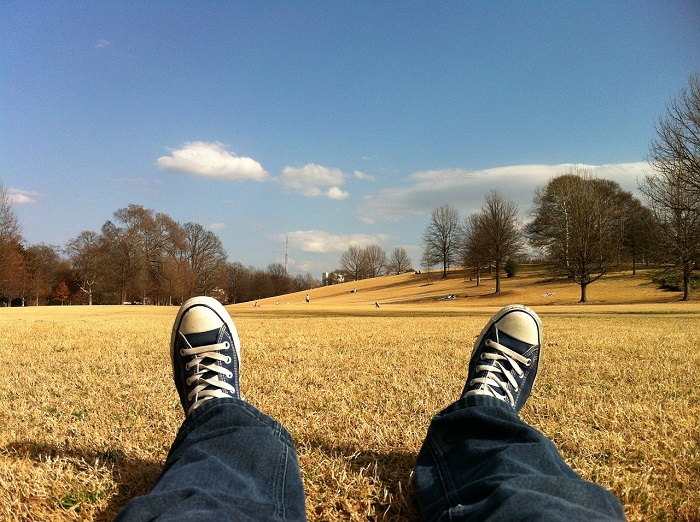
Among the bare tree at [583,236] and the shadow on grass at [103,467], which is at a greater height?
the bare tree at [583,236]

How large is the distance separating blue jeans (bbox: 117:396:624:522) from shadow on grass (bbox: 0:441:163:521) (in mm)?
381

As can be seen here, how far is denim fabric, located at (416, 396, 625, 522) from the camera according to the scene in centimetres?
127

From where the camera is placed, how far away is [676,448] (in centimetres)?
227

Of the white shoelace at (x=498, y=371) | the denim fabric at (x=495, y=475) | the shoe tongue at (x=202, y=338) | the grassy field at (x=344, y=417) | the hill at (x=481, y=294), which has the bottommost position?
the hill at (x=481, y=294)

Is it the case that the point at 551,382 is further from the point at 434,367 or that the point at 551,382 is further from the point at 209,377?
the point at 209,377

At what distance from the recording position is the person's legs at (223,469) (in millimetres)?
1271

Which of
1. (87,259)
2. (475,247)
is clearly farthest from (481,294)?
(87,259)

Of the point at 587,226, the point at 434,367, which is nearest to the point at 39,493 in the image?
the point at 434,367

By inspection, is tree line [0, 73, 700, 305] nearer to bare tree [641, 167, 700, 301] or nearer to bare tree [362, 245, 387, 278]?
bare tree [641, 167, 700, 301]

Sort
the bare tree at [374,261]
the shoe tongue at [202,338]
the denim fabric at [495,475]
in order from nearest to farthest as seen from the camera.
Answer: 1. the denim fabric at [495,475]
2. the shoe tongue at [202,338]
3. the bare tree at [374,261]

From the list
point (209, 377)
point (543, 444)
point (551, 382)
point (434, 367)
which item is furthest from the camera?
point (434, 367)

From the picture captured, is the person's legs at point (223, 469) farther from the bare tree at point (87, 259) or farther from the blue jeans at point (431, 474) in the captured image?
the bare tree at point (87, 259)

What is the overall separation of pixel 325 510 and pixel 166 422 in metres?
1.36

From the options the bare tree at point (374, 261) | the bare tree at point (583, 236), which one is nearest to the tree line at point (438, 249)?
the bare tree at point (583, 236)
